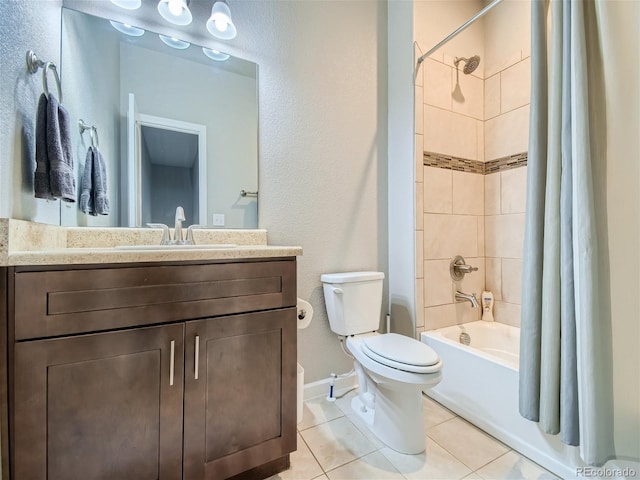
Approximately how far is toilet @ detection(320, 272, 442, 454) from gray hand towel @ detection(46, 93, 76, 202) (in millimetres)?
1238

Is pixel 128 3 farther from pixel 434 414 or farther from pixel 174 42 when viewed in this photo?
pixel 434 414

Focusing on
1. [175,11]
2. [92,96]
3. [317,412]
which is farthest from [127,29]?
[317,412]

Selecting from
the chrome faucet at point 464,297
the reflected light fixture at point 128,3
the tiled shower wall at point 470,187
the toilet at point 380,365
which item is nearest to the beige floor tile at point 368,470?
the toilet at point 380,365

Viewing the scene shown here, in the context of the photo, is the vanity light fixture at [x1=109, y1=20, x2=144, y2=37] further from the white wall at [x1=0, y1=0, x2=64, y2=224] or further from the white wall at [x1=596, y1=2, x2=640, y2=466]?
the white wall at [x1=596, y1=2, x2=640, y2=466]

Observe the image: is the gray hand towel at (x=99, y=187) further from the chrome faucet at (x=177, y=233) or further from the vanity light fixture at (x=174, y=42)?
the vanity light fixture at (x=174, y=42)

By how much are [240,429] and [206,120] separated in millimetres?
1454

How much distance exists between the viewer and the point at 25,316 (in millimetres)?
774

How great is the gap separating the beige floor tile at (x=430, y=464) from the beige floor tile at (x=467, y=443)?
45mm

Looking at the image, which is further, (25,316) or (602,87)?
(602,87)

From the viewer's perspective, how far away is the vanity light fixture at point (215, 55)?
157 centimetres

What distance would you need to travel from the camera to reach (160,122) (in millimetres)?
1483

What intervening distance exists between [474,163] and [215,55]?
73.2 inches

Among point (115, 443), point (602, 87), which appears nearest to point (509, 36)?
point (602, 87)

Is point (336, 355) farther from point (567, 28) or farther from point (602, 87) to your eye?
point (567, 28)
